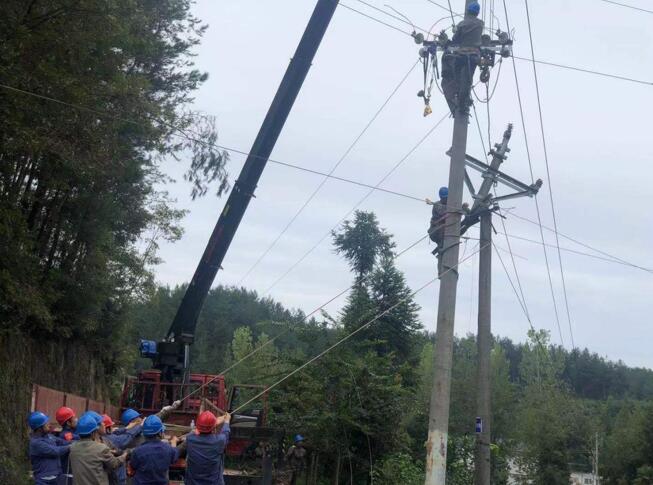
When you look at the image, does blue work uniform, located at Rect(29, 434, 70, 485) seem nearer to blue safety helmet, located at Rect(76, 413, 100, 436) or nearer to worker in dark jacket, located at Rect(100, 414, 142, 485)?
worker in dark jacket, located at Rect(100, 414, 142, 485)

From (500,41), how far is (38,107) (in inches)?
338

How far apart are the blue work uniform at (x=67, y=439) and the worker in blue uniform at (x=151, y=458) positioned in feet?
6.49

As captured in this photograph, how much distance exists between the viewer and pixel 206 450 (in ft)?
31.6

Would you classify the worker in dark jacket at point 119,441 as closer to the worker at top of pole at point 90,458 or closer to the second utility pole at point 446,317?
the worker at top of pole at point 90,458

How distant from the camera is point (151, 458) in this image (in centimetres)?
957

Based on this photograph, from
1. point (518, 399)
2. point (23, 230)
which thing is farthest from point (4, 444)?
point (518, 399)

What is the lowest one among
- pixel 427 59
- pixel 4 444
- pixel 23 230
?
pixel 4 444

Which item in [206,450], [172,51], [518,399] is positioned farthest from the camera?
[518,399]

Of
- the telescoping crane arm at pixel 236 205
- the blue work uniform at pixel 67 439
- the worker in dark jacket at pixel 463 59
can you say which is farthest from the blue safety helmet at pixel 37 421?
the telescoping crane arm at pixel 236 205

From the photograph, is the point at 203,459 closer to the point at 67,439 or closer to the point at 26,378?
the point at 67,439

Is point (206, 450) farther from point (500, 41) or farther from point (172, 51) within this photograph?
point (172, 51)

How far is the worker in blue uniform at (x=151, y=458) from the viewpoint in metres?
9.57

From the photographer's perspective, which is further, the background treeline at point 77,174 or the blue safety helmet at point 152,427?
the background treeline at point 77,174

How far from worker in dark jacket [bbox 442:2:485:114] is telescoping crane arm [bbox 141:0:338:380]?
542 centimetres
